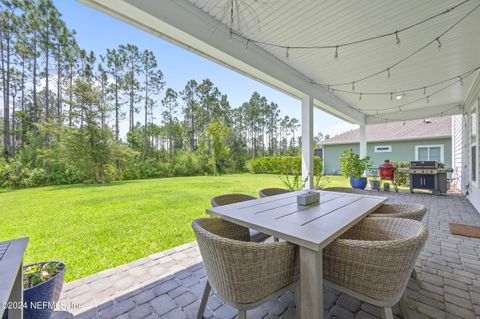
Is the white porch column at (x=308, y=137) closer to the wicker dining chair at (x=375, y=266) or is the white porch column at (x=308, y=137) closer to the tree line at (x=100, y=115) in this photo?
the wicker dining chair at (x=375, y=266)

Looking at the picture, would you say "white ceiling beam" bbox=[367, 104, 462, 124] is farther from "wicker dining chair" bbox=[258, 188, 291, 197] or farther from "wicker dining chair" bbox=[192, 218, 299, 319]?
"wicker dining chair" bbox=[192, 218, 299, 319]

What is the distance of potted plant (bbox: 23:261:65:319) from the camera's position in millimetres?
→ 1291

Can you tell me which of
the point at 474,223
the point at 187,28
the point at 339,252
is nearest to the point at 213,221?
the point at 339,252

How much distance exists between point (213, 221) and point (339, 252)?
3.05ft

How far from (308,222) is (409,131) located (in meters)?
12.5

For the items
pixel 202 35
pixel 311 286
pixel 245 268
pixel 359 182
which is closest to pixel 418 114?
pixel 359 182

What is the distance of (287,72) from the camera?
12.8 feet

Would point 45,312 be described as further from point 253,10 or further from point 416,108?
point 416,108

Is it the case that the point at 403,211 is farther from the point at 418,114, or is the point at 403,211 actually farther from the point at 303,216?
the point at 418,114

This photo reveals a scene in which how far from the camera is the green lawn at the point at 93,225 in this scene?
2.51 m

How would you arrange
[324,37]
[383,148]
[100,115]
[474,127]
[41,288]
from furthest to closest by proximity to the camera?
[383,148], [100,115], [474,127], [324,37], [41,288]

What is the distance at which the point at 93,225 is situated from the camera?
3533mm

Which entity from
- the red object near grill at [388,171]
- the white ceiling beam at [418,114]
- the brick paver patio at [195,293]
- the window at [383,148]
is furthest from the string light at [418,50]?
the window at [383,148]

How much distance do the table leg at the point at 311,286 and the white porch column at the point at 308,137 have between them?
3.51m
